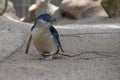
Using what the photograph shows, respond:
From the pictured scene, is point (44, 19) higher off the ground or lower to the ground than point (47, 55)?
higher

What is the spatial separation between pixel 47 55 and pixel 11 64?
1.59 ft

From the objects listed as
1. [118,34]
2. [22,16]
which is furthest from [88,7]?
[118,34]

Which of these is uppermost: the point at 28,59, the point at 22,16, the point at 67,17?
the point at 28,59

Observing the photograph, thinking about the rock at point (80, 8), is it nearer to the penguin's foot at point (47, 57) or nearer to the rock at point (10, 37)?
the rock at point (10, 37)

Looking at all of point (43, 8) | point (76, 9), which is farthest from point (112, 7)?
point (43, 8)

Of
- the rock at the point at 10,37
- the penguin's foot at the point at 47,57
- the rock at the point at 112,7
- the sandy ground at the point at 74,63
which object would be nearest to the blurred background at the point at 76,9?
the rock at the point at 112,7

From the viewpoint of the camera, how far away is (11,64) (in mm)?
4008

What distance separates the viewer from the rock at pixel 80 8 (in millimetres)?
11195

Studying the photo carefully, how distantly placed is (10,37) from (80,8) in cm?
621

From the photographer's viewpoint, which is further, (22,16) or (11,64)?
(22,16)

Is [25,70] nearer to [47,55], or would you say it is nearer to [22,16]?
[47,55]

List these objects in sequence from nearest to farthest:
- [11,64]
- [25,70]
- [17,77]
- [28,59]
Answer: [17,77]
[25,70]
[11,64]
[28,59]

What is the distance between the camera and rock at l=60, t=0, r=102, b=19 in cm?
1120

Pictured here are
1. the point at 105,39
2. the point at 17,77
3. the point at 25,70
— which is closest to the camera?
the point at 17,77
